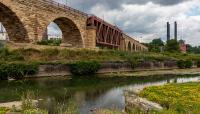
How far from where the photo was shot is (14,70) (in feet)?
110

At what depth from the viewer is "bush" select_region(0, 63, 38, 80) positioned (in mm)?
33188

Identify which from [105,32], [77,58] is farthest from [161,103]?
[105,32]

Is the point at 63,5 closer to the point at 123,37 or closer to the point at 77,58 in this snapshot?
the point at 77,58

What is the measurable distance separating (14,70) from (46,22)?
713 inches

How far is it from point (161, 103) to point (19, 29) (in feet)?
112

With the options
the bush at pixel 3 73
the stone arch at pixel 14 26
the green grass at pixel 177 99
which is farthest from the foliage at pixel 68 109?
the stone arch at pixel 14 26

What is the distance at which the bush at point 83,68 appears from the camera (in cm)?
3966

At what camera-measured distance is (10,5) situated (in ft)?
138

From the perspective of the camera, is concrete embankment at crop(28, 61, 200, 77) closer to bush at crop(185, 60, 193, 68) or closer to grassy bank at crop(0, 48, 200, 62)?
grassy bank at crop(0, 48, 200, 62)

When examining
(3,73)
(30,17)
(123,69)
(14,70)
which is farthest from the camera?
(30,17)

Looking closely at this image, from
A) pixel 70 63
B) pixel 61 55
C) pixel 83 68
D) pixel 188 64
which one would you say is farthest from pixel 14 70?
pixel 188 64

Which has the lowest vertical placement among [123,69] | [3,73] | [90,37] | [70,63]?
[123,69]

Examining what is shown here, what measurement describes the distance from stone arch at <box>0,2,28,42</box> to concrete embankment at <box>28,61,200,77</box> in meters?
9.10

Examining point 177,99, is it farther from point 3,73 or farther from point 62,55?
point 62,55
